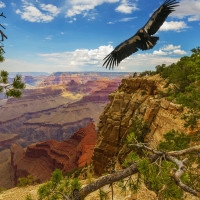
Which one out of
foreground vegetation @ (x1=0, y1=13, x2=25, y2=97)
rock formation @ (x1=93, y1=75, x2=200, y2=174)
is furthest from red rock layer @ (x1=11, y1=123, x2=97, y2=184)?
foreground vegetation @ (x1=0, y1=13, x2=25, y2=97)

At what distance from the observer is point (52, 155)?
217ft

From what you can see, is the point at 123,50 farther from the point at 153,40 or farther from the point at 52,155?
the point at 52,155

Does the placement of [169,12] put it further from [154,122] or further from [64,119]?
[64,119]

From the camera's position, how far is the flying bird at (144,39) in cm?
548

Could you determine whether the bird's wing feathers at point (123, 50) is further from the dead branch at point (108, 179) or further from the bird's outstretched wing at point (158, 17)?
the dead branch at point (108, 179)

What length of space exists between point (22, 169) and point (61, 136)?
78.9 metres

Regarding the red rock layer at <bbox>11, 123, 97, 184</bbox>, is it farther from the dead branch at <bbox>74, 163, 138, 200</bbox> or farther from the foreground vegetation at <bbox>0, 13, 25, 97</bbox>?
the dead branch at <bbox>74, 163, 138, 200</bbox>

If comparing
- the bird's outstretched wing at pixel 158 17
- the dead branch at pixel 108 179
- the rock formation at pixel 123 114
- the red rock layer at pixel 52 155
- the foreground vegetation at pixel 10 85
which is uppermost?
the bird's outstretched wing at pixel 158 17

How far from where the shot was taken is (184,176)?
11.1 ft

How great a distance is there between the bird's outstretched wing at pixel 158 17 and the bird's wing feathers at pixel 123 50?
0.42 metres

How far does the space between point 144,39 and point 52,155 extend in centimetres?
6531

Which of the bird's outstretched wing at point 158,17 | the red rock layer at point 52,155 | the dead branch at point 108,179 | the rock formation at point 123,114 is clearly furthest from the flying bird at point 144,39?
A: the red rock layer at point 52,155

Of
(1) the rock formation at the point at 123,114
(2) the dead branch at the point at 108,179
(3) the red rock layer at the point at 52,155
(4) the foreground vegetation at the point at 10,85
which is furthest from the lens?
(3) the red rock layer at the point at 52,155

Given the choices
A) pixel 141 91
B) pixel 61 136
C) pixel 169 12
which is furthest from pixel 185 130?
pixel 61 136
